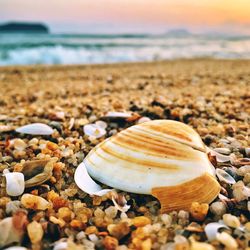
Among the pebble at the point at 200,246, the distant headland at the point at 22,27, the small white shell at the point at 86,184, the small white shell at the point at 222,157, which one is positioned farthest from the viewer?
the distant headland at the point at 22,27

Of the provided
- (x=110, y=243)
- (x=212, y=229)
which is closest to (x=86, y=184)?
(x=110, y=243)

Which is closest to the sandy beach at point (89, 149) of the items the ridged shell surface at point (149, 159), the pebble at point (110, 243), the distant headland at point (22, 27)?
the pebble at point (110, 243)

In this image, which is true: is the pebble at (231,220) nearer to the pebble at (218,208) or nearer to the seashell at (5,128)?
the pebble at (218,208)

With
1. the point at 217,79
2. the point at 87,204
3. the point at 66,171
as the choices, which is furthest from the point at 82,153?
the point at 217,79

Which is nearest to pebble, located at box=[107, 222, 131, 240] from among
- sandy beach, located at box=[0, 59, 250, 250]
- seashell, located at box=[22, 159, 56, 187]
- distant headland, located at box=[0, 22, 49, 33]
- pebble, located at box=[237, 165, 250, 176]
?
sandy beach, located at box=[0, 59, 250, 250]

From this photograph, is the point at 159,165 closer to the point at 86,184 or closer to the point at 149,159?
the point at 149,159

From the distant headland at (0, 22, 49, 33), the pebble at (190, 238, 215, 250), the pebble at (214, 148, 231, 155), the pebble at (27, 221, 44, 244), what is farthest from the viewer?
the distant headland at (0, 22, 49, 33)

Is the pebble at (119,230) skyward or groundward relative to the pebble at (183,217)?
groundward

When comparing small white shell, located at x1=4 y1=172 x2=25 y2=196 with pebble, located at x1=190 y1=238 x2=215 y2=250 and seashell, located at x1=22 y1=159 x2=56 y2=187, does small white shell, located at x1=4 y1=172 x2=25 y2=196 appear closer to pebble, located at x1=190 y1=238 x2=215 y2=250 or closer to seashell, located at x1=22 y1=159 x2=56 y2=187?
seashell, located at x1=22 y1=159 x2=56 y2=187
